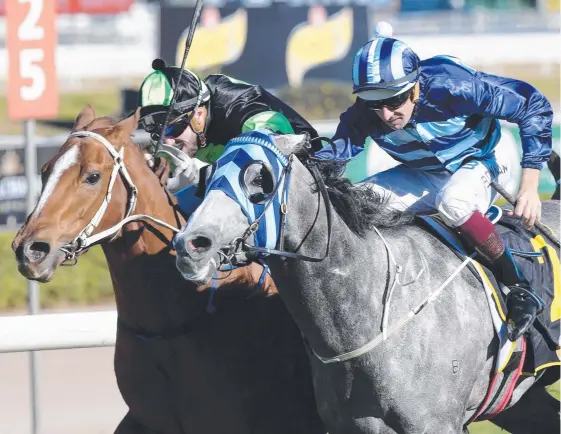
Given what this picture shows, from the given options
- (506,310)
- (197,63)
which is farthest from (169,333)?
(197,63)

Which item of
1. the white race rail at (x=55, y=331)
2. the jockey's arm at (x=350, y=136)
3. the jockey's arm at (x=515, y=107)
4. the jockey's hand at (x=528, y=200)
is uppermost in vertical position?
the jockey's arm at (x=515, y=107)

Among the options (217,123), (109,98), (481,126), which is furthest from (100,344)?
(109,98)

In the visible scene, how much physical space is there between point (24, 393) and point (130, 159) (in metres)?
3.31

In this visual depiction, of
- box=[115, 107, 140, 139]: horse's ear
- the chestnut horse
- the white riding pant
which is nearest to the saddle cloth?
the white riding pant

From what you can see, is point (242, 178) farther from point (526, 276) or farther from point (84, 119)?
point (526, 276)

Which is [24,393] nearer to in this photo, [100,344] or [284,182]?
[100,344]

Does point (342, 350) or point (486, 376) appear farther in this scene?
point (486, 376)

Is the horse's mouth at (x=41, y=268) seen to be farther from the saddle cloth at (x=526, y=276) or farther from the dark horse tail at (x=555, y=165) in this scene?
the dark horse tail at (x=555, y=165)

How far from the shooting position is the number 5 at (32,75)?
5656 millimetres

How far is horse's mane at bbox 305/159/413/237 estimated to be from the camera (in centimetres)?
374

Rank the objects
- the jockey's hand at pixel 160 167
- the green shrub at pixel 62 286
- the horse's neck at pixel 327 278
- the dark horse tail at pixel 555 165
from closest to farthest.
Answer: the horse's neck at pixel 327 278 < the jockey's hand at pixel 160 167 < the dark horse tail at pixel 555 165 < the green shrub at pixel 62 286

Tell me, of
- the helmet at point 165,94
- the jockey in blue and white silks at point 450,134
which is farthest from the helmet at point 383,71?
the helmet at point 165,94

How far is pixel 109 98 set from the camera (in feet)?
70.2

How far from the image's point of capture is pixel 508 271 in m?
4.11
